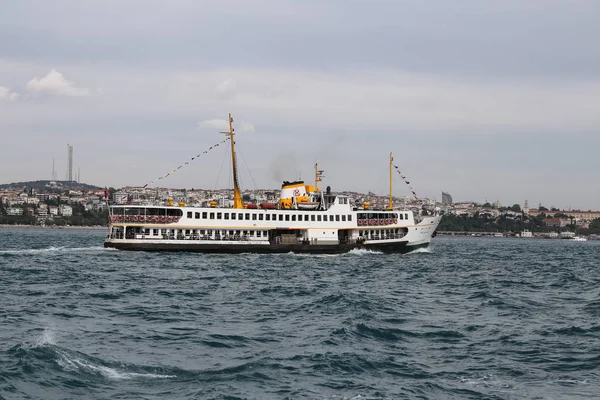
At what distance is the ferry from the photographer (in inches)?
2185

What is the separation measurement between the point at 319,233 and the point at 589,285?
2461cm

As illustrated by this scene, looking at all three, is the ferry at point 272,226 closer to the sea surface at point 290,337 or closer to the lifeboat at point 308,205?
the lifeboat at point 308,205

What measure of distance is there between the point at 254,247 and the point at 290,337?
36054mm

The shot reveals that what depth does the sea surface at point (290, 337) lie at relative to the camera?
1591cm

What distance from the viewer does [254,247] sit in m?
57.1

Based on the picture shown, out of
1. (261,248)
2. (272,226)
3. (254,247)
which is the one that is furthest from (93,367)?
(272,226)

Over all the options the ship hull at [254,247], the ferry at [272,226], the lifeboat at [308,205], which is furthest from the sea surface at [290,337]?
the lifeboat at [308,205]

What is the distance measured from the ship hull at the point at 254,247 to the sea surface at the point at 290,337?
15311 mm

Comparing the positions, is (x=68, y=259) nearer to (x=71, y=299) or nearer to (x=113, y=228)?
(x=113, y=228)

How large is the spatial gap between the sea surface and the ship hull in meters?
15.3

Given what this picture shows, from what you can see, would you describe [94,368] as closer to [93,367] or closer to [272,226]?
[93,367]

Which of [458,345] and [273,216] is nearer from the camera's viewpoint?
[458,345]

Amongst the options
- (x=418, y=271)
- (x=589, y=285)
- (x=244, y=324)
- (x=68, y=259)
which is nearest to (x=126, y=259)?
(x=68, y=259)

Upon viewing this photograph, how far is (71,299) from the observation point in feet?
92.9
